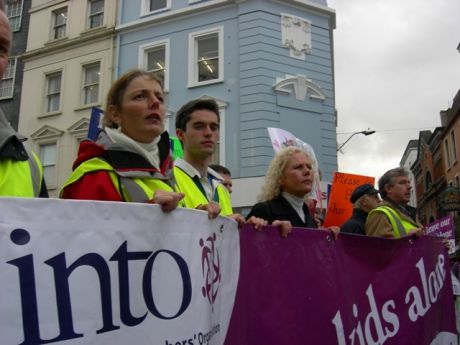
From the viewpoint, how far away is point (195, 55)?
15.7m

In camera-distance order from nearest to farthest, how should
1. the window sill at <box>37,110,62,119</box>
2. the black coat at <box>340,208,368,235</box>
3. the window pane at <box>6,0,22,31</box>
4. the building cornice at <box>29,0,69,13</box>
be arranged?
the black coat at <box>340,208,368,235</box> → the window sill at <box>37,110,62,119</box> → the building cornice at <box>29,0,69,13</box> → the window pane at <box>6,0,22,31</box>

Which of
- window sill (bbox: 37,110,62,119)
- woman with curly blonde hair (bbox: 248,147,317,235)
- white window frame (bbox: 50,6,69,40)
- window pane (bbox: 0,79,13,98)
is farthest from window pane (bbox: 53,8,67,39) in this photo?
woman with curly blonde hair (bbox: 248,147,317,235)

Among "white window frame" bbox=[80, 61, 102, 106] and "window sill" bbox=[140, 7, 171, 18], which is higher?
"window sill" bbox=[140, 7, 171, 18]

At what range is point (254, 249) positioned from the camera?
235 cm

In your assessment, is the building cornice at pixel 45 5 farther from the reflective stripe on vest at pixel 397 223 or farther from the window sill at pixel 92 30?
the reflective stripe on vest at pixel 397 223

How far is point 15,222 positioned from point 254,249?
1.30 meters

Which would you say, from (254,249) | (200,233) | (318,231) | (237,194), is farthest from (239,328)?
(237,194)

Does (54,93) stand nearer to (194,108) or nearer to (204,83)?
(204,83)

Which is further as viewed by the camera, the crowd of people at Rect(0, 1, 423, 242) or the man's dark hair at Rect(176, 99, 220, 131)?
the man's dark hair at Rect(176, 99, 220, 131)

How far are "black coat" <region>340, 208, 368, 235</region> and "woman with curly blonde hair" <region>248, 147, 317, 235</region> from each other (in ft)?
3.36

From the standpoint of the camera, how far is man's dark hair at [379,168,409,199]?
4.12m

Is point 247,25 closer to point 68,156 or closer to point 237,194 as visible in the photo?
point 237,194

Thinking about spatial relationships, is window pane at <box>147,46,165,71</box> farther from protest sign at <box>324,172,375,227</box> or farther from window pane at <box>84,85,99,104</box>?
protest sign at <box>324,172,375,227</box>

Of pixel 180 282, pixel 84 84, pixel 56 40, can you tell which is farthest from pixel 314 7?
pixel 180 282
